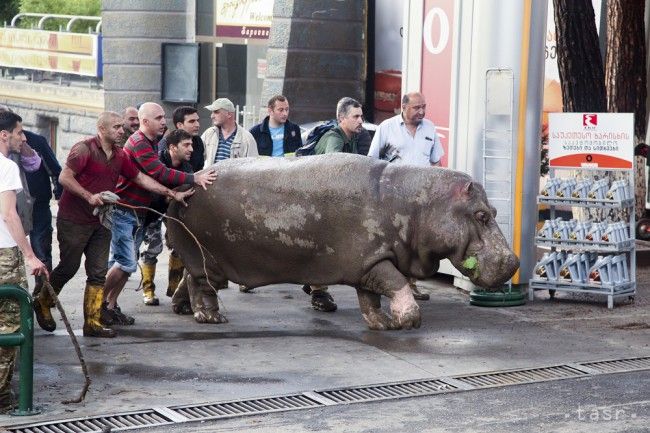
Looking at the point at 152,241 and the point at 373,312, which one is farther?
the point at 152,241

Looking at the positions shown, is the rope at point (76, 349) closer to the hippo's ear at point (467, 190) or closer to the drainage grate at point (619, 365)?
the hippo's ear at point (467, 190)

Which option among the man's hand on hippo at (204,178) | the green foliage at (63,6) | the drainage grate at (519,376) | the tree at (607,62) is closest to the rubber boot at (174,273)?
the man's hand on hippo at (204,178)

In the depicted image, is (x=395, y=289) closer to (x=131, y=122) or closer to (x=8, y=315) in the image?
(x=131, y=122)

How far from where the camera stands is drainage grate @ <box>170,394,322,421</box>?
8102 millimetres

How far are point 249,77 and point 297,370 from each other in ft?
39.7

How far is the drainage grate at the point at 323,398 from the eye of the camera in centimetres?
783

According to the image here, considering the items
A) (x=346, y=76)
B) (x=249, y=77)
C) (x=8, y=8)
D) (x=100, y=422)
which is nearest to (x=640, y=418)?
(x=100, y=422)

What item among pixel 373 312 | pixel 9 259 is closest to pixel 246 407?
pixel 9 259

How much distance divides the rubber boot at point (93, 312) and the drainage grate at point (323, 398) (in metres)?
2.14

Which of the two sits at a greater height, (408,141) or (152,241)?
(408,141)

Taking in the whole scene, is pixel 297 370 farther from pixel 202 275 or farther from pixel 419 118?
pixel 419 118

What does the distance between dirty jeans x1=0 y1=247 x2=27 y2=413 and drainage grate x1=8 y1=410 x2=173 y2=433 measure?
15.1 inches

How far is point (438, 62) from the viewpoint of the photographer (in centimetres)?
1285

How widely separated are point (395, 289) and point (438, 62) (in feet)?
10.8
